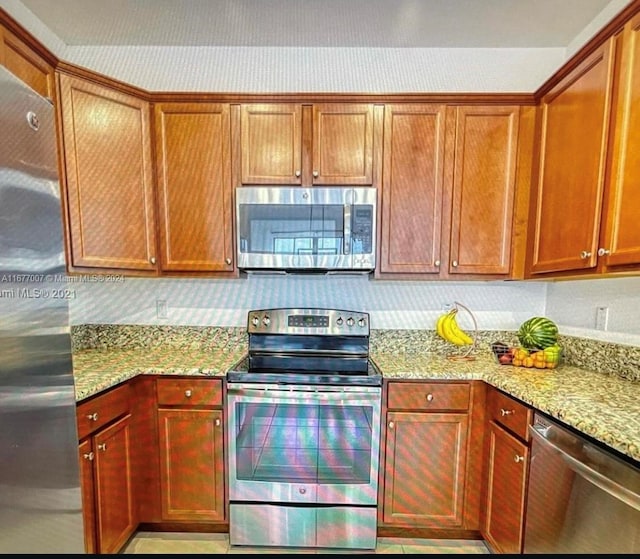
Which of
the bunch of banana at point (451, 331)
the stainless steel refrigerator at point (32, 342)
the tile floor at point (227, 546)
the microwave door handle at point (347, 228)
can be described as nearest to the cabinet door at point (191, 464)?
the tile floor at point (227, 546)

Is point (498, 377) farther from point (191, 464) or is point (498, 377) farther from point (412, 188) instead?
point (191, 464)

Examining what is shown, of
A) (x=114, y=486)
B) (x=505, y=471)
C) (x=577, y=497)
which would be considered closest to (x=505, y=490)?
(x=505, y=471)

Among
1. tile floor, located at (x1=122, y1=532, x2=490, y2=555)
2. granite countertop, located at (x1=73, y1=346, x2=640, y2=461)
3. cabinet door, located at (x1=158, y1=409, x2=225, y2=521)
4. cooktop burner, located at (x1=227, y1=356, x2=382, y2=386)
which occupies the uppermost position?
granite countertop, located at (x1=73, y1=346, x2=640, y2=461)

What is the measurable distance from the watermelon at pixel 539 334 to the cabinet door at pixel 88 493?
2.23 m

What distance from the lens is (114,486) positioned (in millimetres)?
1435

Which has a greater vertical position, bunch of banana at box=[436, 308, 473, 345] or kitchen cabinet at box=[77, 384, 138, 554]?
bunch of banana at box=[436, 308, 473, 345]

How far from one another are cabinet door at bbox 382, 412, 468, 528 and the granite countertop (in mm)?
247

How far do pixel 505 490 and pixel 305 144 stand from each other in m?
1.98

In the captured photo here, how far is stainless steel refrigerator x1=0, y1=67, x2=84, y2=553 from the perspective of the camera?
66 centimetres

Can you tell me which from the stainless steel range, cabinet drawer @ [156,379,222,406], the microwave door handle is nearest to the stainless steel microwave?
the microwave door handle

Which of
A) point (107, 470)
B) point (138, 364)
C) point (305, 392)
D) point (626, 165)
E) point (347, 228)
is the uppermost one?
point (626, 165)

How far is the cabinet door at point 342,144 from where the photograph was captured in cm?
169

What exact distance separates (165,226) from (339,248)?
1003mm

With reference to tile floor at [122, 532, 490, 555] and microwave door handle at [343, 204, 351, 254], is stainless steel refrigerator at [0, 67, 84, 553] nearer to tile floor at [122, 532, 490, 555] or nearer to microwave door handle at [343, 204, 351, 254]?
tile floor at [122, 532, 490, 555]
